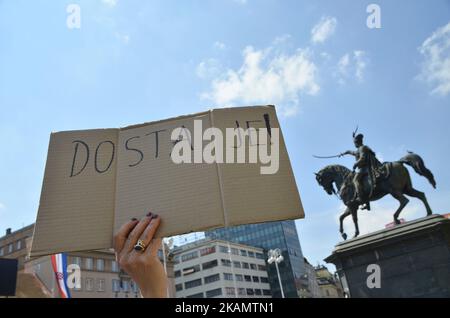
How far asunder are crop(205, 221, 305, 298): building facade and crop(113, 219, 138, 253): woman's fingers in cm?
9993

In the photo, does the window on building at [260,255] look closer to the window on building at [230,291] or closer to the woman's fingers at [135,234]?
the window on building at [230,291]

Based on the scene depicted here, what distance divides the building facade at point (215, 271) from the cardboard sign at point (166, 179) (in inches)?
3161

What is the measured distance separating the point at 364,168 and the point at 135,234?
35.2 ft

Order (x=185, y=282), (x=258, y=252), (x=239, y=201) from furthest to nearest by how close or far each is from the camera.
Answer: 1. (x=258, y=252)
2. (x=185, y=282)
3. (x=239, y=201)

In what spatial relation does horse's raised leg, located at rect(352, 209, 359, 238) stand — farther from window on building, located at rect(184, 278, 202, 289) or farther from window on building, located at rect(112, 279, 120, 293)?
window on building, located at rect(184, 278, 202, 289)

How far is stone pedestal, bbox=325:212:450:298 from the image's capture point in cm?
942

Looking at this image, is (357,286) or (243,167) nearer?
(243,167)

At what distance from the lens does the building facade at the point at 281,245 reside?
333 feet

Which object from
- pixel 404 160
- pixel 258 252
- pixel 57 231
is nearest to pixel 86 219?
pixel 57 231

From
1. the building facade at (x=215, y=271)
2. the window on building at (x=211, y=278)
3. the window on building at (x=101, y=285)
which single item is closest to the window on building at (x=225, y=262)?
the building facade at (x=215, y=271)

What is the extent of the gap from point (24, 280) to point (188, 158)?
5528 centimetres

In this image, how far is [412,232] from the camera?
9.87 metres

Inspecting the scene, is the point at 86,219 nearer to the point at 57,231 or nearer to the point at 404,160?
the point at 57,231

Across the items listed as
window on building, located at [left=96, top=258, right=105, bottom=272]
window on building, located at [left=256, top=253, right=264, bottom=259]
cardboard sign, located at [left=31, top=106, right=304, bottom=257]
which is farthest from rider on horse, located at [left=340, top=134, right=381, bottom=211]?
window on building, located at [left=256, top=253, right=264, bottom=259]
